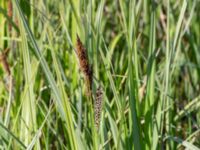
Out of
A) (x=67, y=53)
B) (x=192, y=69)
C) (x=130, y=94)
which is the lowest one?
(x=192, y=69)

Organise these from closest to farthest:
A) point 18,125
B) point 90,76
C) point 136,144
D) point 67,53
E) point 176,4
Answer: point 90,76 → point 136,144 → point 18,125 → point 67,53 → point 176,4

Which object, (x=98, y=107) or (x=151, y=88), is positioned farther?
(x=151, y=88)

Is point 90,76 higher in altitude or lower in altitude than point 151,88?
higher

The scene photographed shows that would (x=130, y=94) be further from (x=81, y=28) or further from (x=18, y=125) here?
(x=18, y=125)

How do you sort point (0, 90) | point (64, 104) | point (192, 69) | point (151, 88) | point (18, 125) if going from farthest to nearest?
point (192, 69), point (0, 90), point (18, 125), point (151, 88), point (64, 104)

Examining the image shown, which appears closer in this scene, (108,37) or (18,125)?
(18,125)

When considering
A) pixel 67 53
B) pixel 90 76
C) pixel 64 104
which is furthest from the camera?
pixel 67 53

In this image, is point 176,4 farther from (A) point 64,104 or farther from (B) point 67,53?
(A) point 64,104

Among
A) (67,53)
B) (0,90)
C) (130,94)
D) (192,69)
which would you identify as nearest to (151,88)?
(130,94)

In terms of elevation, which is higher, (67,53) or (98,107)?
(98,107)

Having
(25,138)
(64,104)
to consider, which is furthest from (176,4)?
(64,104)
